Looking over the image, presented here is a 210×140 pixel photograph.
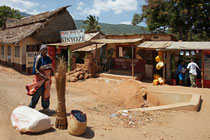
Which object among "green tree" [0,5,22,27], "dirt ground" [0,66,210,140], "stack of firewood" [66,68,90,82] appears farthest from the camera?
"green tree" [0,5,22,27]

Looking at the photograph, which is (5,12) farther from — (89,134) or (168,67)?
(89,134)

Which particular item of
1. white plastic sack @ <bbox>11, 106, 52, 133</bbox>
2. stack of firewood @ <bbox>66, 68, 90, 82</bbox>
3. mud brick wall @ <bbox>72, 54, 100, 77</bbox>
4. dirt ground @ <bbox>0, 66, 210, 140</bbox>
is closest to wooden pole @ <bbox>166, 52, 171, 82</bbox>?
mud brick wall @ <bbox>72, 54, 100, 77</bbox>

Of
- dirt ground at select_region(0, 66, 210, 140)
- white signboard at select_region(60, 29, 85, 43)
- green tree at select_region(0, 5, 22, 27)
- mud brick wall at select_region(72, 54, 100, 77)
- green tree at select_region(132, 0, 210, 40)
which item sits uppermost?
green tree at select_region(0, 5, 22, 27)

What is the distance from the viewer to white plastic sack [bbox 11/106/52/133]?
3.46m

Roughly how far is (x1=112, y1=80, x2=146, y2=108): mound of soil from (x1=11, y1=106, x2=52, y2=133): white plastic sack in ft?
14.9

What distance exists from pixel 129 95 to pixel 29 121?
5.25 meters

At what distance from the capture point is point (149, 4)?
20328 millimetres

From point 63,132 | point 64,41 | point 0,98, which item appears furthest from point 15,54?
point 63,132

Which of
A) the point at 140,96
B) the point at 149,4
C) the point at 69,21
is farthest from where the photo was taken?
the point at 149,4

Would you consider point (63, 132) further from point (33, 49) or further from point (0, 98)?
point (33, 49)

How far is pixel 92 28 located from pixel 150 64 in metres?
23.7

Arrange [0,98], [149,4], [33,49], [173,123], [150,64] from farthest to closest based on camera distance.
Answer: [149,4]
[33,49]
[150,64]
[0,98]
[173,123]

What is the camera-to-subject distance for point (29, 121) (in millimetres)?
3506

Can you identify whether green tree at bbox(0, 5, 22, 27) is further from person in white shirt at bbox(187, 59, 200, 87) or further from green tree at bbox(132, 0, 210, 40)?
person in white shirt at bbox(187, 59, 200, 87)
